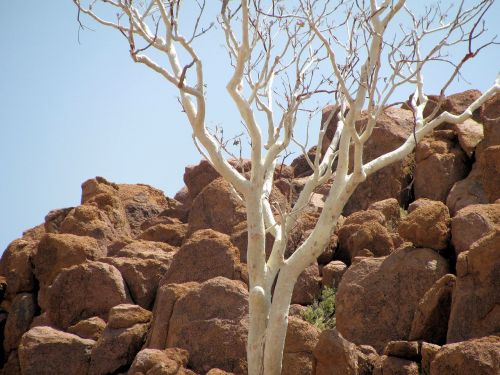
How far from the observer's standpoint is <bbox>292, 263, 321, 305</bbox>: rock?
17969mm

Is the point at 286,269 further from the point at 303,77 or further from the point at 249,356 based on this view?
the point at 303,77

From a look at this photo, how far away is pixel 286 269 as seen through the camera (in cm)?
1392

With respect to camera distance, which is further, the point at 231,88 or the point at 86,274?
the point at 86,274

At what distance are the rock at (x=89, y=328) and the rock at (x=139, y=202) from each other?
23.6 feet

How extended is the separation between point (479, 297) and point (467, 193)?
659 centimetres

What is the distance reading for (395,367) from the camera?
12422 millimetres

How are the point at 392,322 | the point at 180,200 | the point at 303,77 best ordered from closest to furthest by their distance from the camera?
the point at 392,322, the point at 303,77, the point at 180,200

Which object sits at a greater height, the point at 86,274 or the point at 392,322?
the point at 86,274

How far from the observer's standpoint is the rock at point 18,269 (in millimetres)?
21906

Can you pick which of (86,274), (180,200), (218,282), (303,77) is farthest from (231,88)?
(180,200)

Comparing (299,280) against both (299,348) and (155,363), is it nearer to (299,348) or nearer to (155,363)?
(299,348)

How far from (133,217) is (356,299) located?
38.4ft

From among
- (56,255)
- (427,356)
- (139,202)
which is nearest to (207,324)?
(427,356)

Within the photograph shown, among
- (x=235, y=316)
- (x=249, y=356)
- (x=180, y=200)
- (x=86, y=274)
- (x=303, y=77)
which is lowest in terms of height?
(x=249, y=356)
